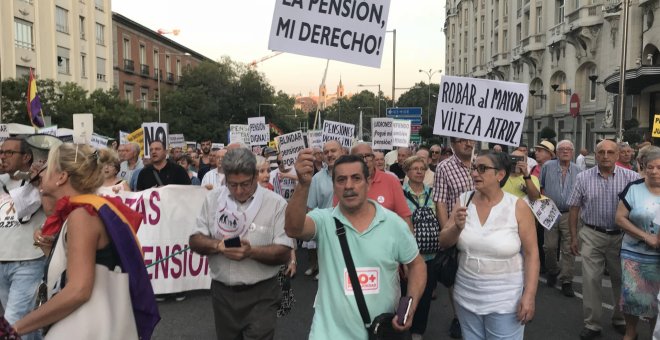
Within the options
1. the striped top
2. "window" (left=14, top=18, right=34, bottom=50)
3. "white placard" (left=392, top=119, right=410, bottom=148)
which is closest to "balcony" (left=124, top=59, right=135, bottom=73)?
"window" (left=14, top=18, right=34, bottom=50)

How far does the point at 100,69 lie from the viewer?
47.1 metres

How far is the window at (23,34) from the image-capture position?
34500 millimetres

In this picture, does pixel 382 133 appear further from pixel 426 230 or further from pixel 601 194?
pixel 426 230

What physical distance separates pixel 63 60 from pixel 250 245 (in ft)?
140

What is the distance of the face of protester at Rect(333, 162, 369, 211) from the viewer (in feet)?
9.52

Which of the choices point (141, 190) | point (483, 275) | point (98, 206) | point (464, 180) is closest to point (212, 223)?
point (98, 206)

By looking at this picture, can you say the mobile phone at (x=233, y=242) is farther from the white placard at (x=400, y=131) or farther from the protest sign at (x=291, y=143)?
the white placard at (x=400, y=131)

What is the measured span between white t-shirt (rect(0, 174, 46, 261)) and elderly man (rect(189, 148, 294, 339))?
1.51m

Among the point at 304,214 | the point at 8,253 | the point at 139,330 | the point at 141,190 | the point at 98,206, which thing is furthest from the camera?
the point at 141,190

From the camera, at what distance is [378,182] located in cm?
522

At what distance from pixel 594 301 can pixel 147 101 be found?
59.2 metres

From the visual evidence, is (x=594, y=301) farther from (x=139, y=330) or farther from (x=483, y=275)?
(x=139, y=330)

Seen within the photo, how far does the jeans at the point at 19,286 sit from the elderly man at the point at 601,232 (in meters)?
4.79

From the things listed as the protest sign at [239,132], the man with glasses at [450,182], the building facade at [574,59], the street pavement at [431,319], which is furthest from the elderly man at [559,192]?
the building facade at [574,59]
